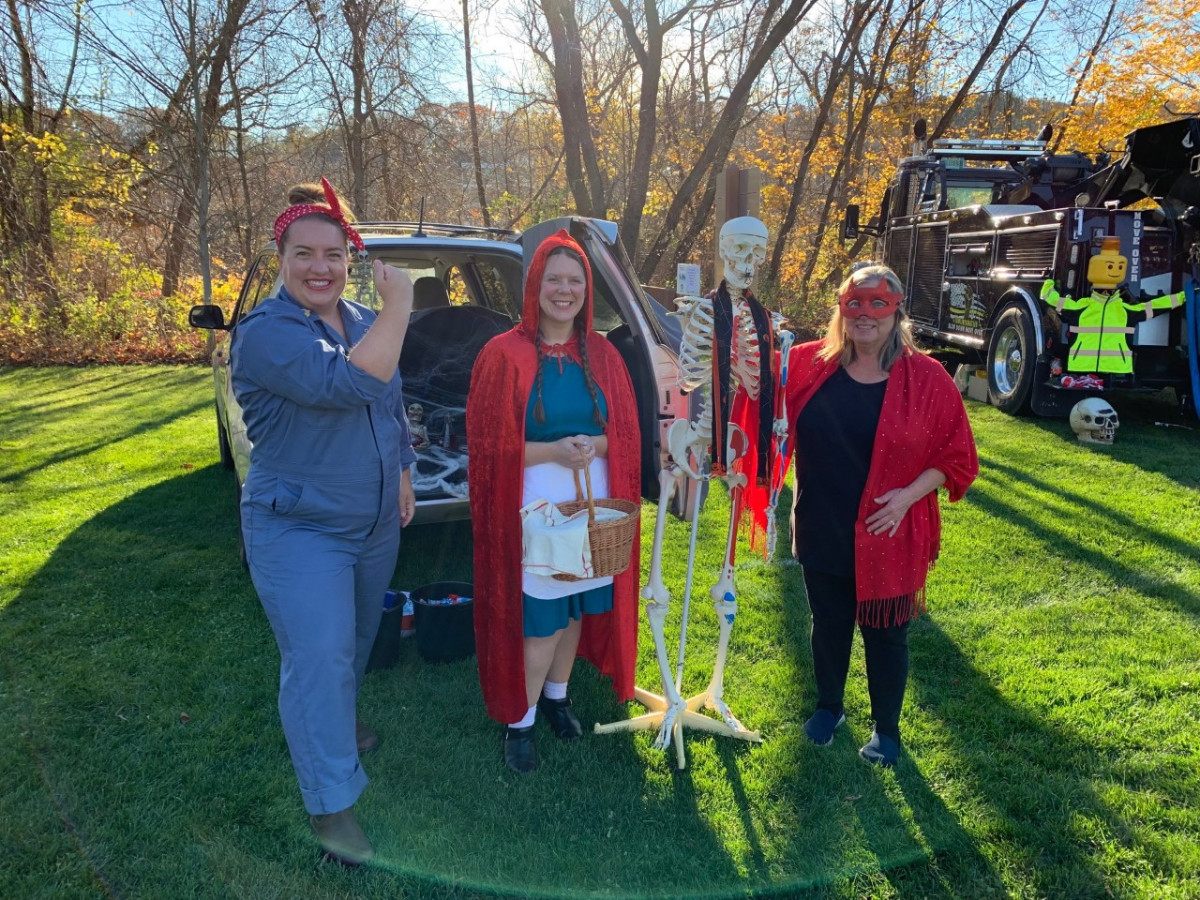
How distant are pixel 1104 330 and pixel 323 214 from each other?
24.4 ft

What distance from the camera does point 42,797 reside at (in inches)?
106

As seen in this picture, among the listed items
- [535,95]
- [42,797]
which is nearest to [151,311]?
[535,95]

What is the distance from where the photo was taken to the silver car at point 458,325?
12.4 ft

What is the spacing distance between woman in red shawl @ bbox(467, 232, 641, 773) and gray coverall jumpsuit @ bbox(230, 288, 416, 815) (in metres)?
0.42

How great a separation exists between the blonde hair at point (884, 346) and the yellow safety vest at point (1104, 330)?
18.6ft

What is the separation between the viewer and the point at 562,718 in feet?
10.2

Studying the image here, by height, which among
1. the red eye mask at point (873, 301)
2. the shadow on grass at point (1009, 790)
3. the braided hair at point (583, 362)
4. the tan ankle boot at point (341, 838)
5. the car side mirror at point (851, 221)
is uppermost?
the car side mirror at point (851, 221)

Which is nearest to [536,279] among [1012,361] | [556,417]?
[556,417]

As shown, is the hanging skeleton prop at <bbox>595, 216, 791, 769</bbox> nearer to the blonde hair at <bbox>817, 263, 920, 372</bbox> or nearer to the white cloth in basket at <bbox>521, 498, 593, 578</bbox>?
the blonde hair at <bbox>817, 263, 920, 372</bbox>

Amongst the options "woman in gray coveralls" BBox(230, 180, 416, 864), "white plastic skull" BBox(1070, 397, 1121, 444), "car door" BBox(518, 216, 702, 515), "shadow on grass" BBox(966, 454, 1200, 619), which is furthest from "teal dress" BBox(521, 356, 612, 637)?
"white plastic skull" BBox(1070, 397, 1121, 444)

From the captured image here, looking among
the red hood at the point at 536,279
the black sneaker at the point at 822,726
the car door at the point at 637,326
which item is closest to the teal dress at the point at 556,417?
→ the red hood at the point at 536,279

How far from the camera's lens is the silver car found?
3.78m

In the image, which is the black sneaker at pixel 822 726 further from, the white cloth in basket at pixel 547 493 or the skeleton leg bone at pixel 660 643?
the white cloth in basket at pixel 547 493

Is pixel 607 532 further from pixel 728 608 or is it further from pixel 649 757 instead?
pixel 649 757
